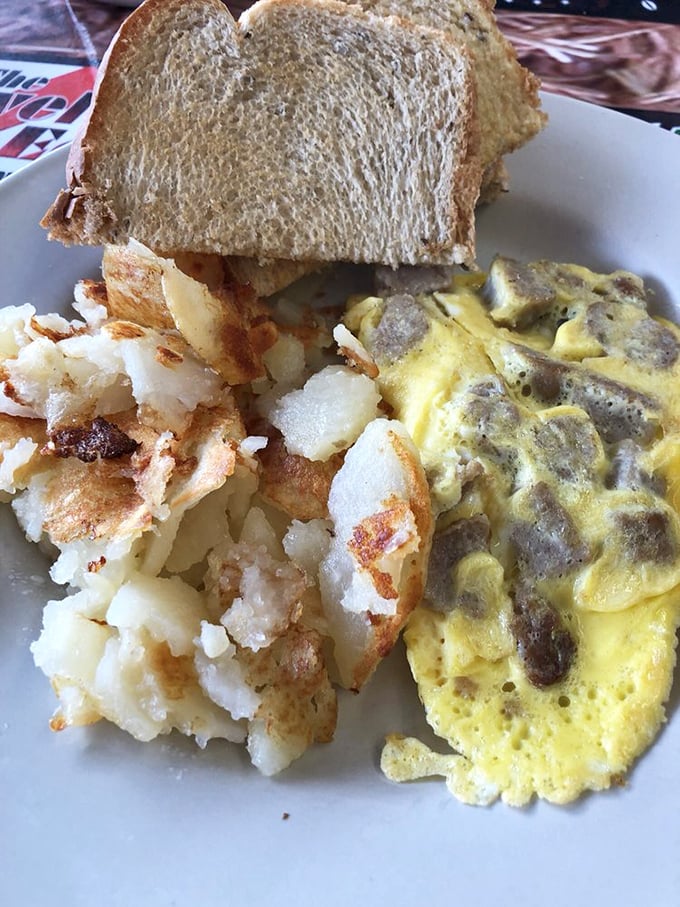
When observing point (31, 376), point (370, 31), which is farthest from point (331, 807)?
point (370, 31)

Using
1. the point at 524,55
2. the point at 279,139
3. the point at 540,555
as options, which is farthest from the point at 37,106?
the point at 540,555

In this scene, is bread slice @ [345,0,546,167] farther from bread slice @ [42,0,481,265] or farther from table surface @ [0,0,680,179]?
table surface @ [0,0,680,179]

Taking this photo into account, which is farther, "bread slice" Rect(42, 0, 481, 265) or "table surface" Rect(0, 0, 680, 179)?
"table surface" Rect(0, 0, 680, 179)

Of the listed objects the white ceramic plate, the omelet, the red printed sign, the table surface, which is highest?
the table surface

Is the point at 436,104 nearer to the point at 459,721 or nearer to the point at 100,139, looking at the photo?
the point at 100,139

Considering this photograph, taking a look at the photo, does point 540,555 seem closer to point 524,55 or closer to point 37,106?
point 524,55

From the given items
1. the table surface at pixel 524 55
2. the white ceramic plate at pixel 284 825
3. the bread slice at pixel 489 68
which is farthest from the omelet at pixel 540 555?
the table surface at pixel 524 55

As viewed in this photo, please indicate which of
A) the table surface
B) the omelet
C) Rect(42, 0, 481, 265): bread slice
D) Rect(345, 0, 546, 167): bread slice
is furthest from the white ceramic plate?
the table surface
